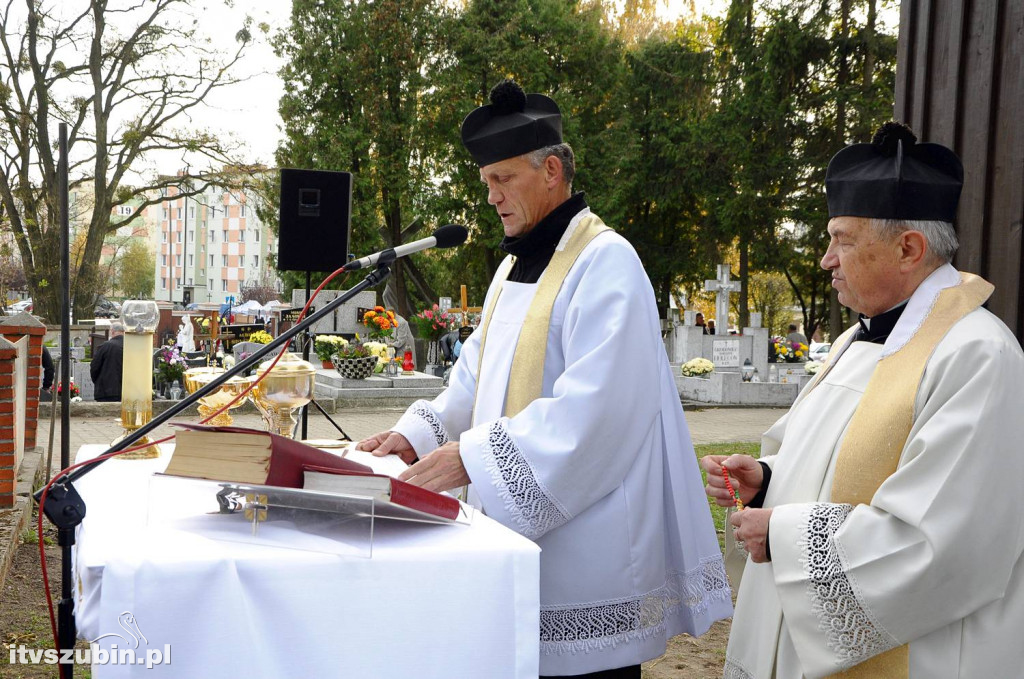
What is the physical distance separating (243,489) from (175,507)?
0.31 metres

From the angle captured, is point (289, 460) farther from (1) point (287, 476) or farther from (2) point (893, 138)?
(2) point (893, 138)

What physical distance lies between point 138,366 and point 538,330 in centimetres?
111

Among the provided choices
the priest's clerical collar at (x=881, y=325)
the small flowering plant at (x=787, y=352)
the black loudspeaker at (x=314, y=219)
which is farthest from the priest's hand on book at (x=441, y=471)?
the small flowering plant at (x=787, y=352)

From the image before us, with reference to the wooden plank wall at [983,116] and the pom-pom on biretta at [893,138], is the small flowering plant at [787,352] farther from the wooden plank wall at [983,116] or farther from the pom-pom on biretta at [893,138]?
the pom-pom on biretta at [893,138]

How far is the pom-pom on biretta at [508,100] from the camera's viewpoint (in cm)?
263

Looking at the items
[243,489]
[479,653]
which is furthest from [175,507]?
[479,653]

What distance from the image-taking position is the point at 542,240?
2.66 m

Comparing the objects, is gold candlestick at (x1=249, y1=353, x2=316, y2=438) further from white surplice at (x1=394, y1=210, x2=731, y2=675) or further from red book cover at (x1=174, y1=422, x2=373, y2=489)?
red book cover at (x1=174, y1=422, x2=373, y2=489)

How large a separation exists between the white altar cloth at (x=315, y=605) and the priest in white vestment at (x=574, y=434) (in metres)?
0.47

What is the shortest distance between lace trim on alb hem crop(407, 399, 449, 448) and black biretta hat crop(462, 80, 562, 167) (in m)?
0.76

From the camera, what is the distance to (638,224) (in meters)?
34.6

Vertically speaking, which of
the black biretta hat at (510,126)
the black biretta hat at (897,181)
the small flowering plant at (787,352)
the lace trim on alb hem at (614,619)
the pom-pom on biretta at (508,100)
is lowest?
the small flowering plant at (787,352)

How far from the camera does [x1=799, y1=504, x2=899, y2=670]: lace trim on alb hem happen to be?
187 cm

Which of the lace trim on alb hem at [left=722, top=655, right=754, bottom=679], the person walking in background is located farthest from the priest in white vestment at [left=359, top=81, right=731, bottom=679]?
the person walking in background
